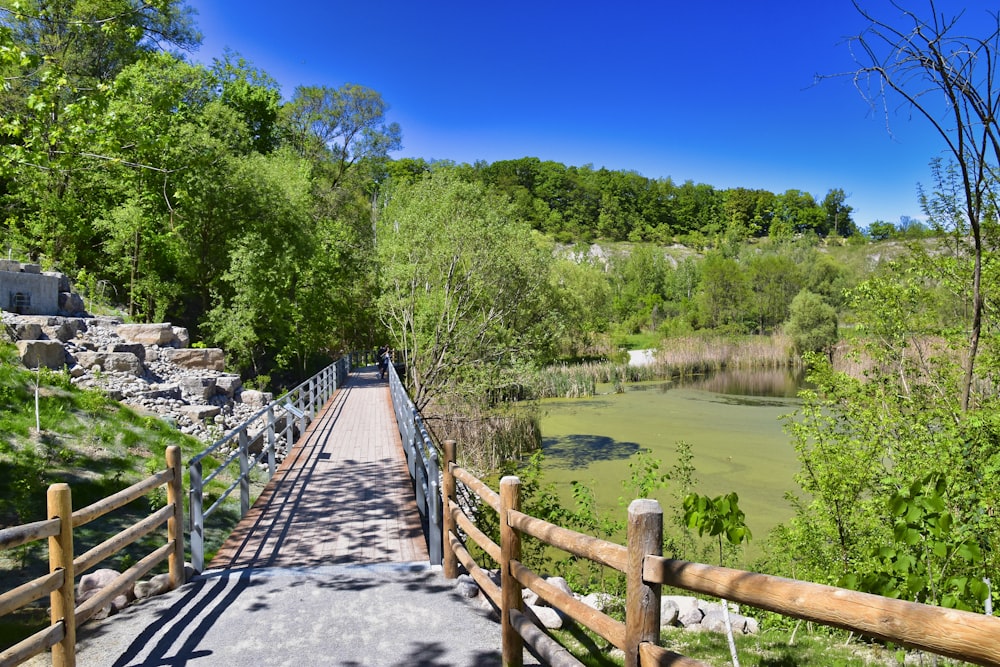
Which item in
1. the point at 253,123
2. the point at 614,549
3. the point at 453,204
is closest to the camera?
the point at 614,549

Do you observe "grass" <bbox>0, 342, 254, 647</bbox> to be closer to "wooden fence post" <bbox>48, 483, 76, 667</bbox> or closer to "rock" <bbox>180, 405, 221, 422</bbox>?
"rock" <bbox>180, 405, 221, 422</bbox>

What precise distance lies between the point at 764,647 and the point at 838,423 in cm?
349

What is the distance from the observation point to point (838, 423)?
7.97 meters

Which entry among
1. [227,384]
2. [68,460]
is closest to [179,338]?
[227,384]

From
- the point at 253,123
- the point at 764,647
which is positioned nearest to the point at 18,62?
the point at 764,647

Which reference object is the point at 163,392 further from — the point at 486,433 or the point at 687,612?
the point at 687,612

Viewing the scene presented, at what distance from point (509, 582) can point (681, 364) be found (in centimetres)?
3831

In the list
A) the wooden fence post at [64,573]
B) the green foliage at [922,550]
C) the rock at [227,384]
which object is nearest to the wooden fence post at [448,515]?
the wooden fence post at [64,573]

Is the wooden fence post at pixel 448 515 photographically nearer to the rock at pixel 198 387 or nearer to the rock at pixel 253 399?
the rock at pixel 198 387

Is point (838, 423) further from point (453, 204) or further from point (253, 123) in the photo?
point (253, 123)

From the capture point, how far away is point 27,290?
550 inches

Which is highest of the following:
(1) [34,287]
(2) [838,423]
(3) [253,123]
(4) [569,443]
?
(3) [253,123]

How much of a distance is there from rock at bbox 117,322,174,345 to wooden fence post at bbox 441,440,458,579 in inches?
552

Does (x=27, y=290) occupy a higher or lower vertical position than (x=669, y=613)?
higher
